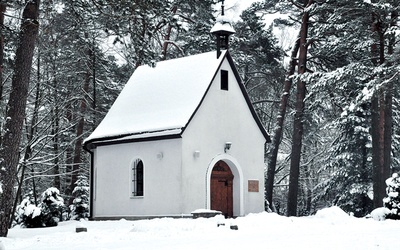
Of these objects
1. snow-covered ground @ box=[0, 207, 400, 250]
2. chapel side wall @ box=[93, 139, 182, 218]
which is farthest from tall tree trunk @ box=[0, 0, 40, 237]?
chapel side wall @ box=[93, 139, 182, 218]

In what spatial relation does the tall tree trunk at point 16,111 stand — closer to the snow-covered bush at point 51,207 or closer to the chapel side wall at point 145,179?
the chapel side wall at point 145,179

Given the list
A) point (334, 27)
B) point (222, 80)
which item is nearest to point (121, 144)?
point (222, 80)

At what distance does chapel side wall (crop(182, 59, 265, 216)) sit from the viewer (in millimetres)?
21953

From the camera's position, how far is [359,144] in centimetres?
2889

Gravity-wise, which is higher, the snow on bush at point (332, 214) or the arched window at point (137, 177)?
the arched window at point (137, 177)

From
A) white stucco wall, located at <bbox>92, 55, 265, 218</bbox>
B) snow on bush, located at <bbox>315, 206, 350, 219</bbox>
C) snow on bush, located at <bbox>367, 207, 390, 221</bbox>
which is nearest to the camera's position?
snow on bush, located at <bbox>367, 207, 390, 221</bbox>

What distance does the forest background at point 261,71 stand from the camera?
16.0 meters

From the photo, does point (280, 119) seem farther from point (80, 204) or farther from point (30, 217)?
point (30, 217)

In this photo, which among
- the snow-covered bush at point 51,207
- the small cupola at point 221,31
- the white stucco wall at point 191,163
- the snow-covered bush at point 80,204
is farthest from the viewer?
the snow-covered bush at point 80,204

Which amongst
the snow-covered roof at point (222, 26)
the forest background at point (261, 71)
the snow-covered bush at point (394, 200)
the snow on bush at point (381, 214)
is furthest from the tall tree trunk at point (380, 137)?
the snow-covered roof at point (222, 26)

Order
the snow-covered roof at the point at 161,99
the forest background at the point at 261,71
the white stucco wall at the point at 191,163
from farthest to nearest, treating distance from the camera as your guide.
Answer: the snow-covered roof at the point at 161,99
the white stucco wall at the point at 191,163
the forest background at the point at 261,71

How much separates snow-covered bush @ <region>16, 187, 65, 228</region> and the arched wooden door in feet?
20.6

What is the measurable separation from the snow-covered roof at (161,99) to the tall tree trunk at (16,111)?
24.1 feet

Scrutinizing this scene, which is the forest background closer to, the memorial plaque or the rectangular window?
the rectangular window
